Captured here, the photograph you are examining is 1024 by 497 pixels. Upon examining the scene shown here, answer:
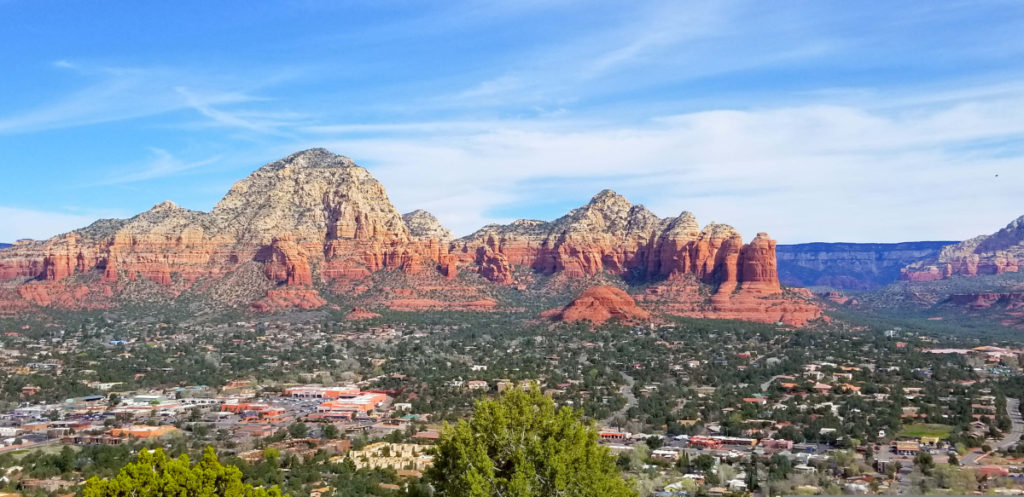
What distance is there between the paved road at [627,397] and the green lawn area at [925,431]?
70.6 feet

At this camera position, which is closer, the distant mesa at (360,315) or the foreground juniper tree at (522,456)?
the foreground juniper tree at (522,456)

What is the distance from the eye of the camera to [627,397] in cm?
8819

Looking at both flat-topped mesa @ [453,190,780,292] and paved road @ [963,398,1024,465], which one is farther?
flat-topped mesa @ [453,190,780,292]

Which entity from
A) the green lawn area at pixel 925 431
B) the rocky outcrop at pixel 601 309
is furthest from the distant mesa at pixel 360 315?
the green lawn area at pixel 925 431

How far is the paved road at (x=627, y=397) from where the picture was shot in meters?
75.8

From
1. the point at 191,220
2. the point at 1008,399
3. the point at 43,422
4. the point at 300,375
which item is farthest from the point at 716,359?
the point at 191,220

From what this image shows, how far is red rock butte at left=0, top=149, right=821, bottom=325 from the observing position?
160 metres

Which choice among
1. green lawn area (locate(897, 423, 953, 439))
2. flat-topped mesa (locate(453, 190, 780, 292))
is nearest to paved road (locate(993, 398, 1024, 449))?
green lawn area (locate(897, 423, 953, 439))

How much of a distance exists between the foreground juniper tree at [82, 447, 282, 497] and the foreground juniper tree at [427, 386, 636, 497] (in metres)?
5.42

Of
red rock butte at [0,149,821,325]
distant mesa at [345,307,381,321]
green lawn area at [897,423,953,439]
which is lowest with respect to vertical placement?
green lawn area at [897,423,953,439]

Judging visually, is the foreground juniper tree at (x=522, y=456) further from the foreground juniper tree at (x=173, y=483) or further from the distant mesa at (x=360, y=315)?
the distant mesa at (x=360, y=315)

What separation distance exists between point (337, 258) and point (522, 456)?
15309 centimetres

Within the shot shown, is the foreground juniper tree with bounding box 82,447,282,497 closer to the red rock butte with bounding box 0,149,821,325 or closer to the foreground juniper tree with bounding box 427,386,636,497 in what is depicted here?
the foreground juniper tree with bounding box 427,386,636,497

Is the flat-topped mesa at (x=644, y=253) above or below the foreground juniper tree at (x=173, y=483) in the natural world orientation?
above
